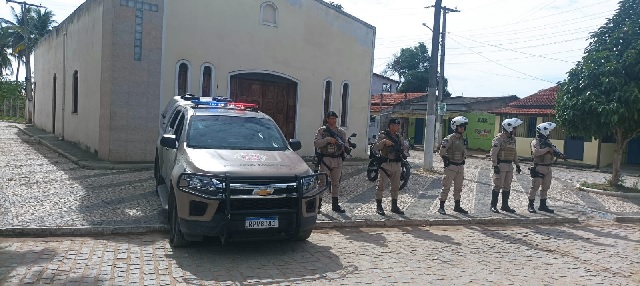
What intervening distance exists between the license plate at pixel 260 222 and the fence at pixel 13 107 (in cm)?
4734

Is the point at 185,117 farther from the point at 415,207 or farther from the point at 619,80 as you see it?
the point at 619,80

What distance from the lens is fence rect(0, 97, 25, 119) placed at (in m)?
46.7

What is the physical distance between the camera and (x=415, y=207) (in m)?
10.4

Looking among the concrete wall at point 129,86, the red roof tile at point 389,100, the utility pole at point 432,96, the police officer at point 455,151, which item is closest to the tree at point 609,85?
the utility pole at point 432,96

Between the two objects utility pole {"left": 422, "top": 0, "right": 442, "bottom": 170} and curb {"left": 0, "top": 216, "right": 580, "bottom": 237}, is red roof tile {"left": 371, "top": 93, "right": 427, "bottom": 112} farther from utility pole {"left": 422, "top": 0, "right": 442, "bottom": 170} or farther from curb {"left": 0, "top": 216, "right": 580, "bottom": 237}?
curb {"left": 0, "top": 216, "right": 580, "bottom": 237}

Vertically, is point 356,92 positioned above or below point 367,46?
below

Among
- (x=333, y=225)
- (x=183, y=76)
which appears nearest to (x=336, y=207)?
(x=333, y=225)

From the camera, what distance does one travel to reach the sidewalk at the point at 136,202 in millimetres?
7711

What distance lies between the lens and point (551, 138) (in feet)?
84.0

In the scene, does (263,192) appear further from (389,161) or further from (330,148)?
(389,161)

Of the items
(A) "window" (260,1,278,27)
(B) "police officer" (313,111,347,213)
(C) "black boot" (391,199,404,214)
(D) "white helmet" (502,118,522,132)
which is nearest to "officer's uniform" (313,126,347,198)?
(B) "police officer" (313,111,347,213)

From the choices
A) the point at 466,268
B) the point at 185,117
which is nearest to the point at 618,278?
the point at 466,268

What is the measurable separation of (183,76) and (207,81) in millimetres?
759

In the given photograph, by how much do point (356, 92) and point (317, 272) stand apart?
43.9 feet
